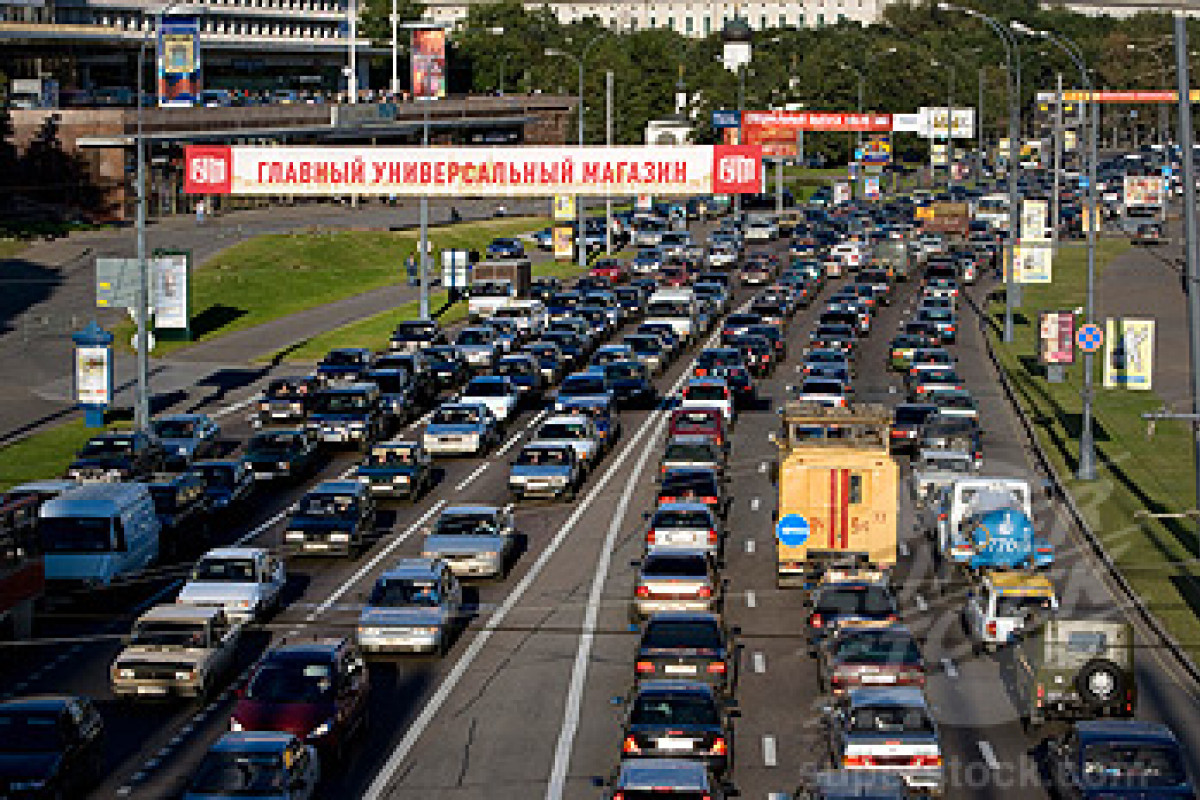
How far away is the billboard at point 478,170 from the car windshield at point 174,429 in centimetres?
634

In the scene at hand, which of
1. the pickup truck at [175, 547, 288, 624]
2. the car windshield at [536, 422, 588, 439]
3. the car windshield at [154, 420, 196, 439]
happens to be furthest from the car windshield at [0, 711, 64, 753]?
the car windshield at [154, 420, 196, 439]

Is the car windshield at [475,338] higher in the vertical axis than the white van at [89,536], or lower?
higher

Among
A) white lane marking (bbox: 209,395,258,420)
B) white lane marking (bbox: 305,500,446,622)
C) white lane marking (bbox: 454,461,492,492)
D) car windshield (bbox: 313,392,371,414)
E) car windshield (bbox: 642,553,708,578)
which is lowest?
white lane marking (bbox: 305,500,446,622)

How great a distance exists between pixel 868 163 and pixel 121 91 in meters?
56.8

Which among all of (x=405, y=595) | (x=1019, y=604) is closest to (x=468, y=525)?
(x=405, y=595)

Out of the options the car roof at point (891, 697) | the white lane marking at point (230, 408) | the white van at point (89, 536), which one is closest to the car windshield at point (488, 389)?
the white lane marking at point (230, 408)

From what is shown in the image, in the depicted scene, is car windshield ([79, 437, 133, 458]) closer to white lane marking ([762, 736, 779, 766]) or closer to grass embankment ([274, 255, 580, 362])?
grass embankment ([274, 255, 580, 362])

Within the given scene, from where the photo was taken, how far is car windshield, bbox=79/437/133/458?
4941 cm

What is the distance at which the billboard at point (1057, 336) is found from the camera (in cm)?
6444

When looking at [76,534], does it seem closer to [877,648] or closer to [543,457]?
[543,457]

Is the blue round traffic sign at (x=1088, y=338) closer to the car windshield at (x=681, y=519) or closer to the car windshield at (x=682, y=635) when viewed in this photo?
the car windshield at (x=681, y=519)

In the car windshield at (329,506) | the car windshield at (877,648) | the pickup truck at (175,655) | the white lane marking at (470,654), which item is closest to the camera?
the white lane marking at (470,654)

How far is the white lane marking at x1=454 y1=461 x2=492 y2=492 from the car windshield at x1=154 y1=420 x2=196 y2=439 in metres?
7.74

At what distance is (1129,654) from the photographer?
29.5 m
